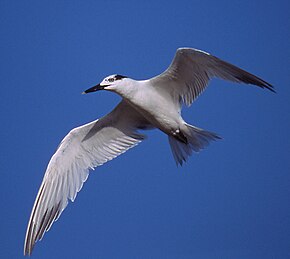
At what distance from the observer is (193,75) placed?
3.45 meters

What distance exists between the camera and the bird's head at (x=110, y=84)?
337 centimetres

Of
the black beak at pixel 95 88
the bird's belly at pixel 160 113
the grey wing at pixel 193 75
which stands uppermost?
the black beak at pixel 95 88

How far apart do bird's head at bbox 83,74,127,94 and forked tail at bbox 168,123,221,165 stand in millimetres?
535

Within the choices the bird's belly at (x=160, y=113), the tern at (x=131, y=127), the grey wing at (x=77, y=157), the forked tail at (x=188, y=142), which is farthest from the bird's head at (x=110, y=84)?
the forked tail at (x=188, y=142)

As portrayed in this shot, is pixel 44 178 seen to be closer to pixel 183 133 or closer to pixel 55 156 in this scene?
pixel 55 156

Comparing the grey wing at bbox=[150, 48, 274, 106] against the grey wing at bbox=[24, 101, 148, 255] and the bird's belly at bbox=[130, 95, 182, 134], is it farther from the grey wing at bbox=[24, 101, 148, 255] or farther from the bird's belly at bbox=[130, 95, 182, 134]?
the grey wing at bbox=[24, 101, 148, 255]

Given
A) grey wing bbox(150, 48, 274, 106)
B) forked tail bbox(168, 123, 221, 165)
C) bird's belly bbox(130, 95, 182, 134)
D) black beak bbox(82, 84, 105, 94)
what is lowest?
forked tail bbox(168, 123, 221, 165)

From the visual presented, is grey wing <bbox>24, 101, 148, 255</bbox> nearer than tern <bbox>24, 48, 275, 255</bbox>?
No

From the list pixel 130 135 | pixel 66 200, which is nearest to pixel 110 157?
pixel 130 135

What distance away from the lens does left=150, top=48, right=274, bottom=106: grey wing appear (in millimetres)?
3283

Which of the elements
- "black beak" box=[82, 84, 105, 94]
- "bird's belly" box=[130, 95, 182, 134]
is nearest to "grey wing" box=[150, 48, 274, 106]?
"bird's belly" box=[130, 95, 182, 134]

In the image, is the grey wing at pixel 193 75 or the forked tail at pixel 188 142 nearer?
the grey wing at pixel 193 75

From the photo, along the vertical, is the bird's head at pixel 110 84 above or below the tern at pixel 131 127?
above

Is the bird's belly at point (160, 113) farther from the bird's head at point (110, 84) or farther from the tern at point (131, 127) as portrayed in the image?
the bird's head at point (110, 84)
